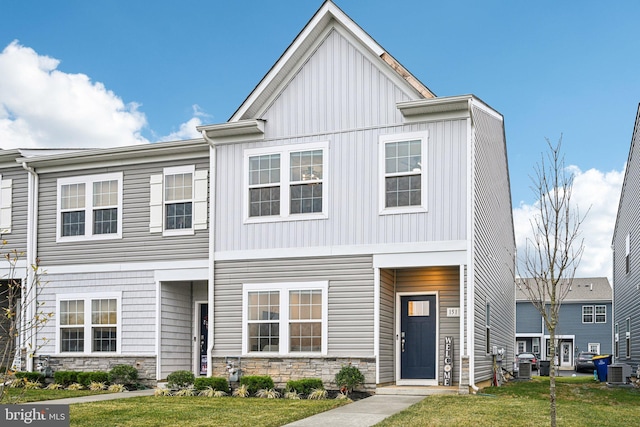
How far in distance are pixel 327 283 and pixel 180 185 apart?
16.5 feet

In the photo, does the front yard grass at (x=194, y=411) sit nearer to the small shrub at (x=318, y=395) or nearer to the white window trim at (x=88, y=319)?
the small shrub at (x=318, y=395)

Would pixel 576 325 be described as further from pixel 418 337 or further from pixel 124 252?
pixel 124 252

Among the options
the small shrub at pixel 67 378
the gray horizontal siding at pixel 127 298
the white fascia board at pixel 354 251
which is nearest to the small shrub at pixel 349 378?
the white fascia board at pixel 354 251

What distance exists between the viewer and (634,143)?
2508cm

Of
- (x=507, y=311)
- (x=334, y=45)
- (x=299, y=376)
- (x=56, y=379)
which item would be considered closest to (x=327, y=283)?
(x=299, y=376)

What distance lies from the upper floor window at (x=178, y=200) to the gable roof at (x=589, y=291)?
35.3 m

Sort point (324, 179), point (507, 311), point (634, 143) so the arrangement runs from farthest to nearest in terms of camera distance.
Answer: point (507, 311) < point (634, 143) < point (324, 179)

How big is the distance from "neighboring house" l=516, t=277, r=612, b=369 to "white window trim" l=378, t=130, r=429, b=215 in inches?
1434

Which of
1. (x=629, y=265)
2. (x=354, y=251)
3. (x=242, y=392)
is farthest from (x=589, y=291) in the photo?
(x=242, y=392)

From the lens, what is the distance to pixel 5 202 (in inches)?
837

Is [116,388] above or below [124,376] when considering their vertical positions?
below

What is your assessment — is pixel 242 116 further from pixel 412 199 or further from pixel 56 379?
pixel 56 379

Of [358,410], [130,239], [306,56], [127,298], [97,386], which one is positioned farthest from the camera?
[130,239]

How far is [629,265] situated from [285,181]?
15330 mm
